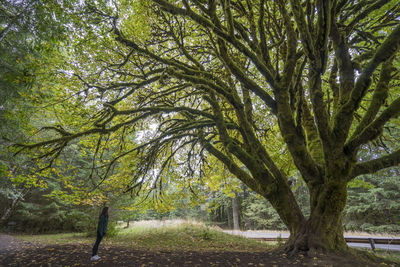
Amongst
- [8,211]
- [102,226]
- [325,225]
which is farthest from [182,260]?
[8,211]

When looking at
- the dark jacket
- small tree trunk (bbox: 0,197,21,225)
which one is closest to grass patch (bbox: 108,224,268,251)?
the dark jacket

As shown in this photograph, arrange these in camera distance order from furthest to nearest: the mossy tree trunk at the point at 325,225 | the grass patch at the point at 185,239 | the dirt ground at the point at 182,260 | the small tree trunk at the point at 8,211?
the small tree trunk at the point at 8,211 < the grass patch at the point at 185,239 < the mossy tree trunk at the point at 325,225 < the dirt ground at the point at 182,260

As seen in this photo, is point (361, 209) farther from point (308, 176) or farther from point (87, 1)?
point (87, 1)

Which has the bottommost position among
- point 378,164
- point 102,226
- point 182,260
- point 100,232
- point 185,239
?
point 185,239

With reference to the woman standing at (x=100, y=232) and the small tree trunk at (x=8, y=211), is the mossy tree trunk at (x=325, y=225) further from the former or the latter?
the small tree trunk at (x=8, y=211)

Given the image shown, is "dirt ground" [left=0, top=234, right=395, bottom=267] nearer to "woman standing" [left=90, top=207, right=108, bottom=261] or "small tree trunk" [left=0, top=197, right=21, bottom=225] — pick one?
"woman standing" [left=90, top=207, right=108, bottom=261]

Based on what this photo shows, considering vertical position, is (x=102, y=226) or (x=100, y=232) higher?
(x=102, y=226)

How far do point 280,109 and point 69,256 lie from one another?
271 inches

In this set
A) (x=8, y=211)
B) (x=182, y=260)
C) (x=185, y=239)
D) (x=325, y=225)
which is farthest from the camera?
(x=8, y=211)

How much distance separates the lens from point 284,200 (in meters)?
4.34

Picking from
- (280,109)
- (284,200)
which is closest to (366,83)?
(280,109)

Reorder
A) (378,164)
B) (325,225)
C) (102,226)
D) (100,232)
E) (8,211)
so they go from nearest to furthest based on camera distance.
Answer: (378,164)
(325,225)
(100,232)
(102,226)
(8,211)

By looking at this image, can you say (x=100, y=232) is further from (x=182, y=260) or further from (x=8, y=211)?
(x=8, y=211)

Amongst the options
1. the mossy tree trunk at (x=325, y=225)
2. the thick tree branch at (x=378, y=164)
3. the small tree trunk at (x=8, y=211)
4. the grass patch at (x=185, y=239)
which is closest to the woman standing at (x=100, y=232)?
the grass patch at (x=185, y=239)
